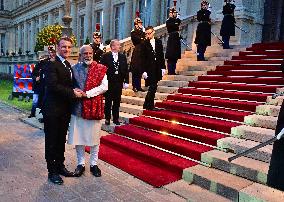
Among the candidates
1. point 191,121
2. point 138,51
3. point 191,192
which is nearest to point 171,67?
point 138,51

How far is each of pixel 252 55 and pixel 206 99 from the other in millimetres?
3037

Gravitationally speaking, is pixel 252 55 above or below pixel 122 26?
below

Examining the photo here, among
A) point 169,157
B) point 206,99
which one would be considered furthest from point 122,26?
point 169,157

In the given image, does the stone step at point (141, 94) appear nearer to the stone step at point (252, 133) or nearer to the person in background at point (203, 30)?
the person in background at point (203, 30)

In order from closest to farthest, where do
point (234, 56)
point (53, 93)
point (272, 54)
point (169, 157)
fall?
point (53, 93), point (169, 157), point (272, 54), point (234, 56)

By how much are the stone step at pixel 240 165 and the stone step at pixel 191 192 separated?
0.49 m

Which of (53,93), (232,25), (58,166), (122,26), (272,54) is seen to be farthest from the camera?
(122,26)

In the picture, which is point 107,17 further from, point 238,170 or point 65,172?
point 238,170

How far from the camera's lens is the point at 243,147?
185 inches

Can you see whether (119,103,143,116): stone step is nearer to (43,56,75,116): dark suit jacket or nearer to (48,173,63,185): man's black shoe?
(43,56,75,116): dark suit jacket

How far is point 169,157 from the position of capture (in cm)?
512

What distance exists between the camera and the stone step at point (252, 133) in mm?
4844

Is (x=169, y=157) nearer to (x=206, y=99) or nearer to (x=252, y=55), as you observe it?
(x=206, y=99)

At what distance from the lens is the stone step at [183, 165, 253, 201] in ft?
13.0
